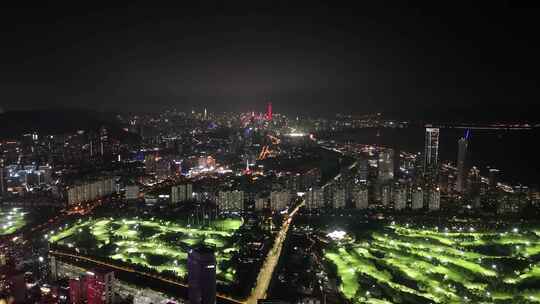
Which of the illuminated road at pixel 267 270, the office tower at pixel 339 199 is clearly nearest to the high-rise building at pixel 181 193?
the illuminated road at pixel 267 270

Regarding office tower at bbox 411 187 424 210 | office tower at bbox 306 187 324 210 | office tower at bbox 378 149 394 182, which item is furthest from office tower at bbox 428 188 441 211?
office tower at bbox 378 149 394 182

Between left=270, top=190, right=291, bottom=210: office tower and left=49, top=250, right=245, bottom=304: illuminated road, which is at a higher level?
left=270, top=190, right=291, bottom=210: office tower

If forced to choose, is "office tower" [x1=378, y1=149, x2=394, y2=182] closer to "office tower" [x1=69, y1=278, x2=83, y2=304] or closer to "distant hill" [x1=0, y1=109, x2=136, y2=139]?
"office tower" [x1=69, y1=278, x2=83, y2=304]

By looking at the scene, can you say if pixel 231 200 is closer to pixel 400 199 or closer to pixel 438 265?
pixel 400 199

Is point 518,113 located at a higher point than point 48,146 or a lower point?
higher

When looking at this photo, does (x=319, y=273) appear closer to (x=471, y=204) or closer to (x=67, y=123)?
(x=471, y=204)

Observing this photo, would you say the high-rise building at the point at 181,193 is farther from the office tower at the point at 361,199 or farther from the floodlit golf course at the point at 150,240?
the office tower at the point at 361,199

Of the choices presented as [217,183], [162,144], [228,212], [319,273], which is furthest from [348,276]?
[162,144]
